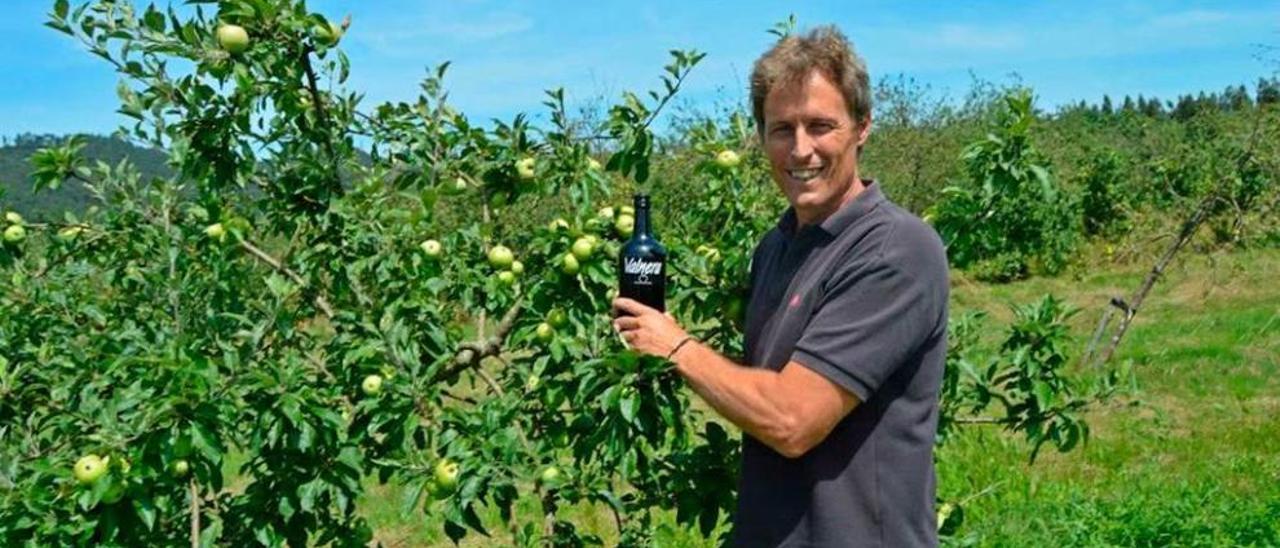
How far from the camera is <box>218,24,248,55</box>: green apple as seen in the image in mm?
2723

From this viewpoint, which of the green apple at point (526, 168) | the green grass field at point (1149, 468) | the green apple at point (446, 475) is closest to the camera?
the green apple at point (446, 475)

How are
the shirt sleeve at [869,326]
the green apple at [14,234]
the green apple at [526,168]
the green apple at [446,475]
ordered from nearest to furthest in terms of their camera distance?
the shirt sleeve at [869,326] < the green apple at [446,475] < the green apple at [526,168] < the green apple at [14,234]

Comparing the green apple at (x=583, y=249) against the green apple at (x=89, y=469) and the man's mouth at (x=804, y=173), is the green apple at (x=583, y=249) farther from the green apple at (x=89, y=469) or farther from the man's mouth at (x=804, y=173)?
the green apple at (x=89, y=469)

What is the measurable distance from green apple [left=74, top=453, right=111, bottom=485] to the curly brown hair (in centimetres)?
135

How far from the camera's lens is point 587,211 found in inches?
109

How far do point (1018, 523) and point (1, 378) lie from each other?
12.4ft

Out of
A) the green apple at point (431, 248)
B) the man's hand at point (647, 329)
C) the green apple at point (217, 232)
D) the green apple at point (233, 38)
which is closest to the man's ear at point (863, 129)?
the man's hand at point (647, 329)

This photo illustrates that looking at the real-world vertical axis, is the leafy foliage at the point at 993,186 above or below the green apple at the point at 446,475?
above

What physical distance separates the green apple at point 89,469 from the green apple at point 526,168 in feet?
3.64

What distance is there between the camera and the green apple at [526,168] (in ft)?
9.84

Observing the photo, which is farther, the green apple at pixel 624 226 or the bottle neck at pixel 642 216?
the green apple at pixel 624 226

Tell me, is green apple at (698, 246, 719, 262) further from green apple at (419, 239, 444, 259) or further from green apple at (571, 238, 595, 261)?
green apple at (419, 239, 444, 259)

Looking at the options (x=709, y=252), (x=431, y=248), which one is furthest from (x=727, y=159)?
(x=431, y=248)

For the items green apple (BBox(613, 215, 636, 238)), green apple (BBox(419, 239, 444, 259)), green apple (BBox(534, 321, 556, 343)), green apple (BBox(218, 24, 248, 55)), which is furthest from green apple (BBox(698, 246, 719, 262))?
green apple (BBox(218, 24, 248, 55))
